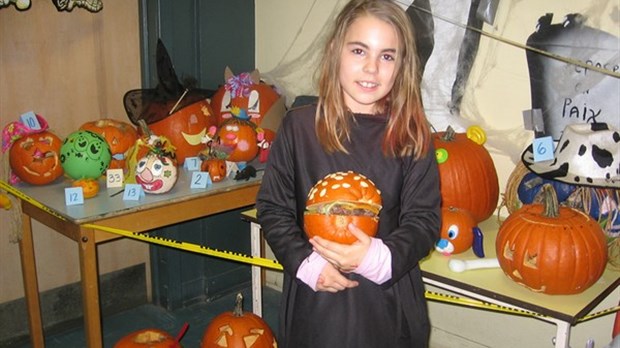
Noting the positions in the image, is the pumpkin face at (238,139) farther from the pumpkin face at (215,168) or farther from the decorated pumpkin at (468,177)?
the decorated pumpkin at (468,177)

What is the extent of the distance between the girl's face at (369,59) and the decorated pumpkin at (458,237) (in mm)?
824

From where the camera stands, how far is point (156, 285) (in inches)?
130

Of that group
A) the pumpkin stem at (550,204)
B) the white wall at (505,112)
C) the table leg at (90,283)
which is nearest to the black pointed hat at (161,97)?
the table leg at (90,283)

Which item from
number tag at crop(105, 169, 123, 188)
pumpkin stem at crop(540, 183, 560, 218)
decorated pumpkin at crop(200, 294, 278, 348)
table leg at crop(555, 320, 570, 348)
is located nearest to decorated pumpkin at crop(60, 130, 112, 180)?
number tag at crop(105, 169, 123, 188)

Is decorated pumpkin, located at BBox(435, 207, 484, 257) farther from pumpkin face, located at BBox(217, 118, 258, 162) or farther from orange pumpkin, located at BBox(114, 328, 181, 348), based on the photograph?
orange pumpkin, located at BBox(114, 328, 181, 348)

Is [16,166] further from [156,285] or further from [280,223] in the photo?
[280,223]

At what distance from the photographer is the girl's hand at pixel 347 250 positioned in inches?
51.8

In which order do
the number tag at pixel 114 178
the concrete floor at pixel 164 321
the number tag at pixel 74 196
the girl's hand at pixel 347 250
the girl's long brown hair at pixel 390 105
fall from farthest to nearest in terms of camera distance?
the concrete floor at pixel 164 321, the number tag at pixel 114 178, the number tag at pixel 74 196, the girl's long brown hair at pixel 390 105, the girl's hand at pixel 347 250

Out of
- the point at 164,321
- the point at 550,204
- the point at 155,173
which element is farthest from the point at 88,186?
the point at 550,204

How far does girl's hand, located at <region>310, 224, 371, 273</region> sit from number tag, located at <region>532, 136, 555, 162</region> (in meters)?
1.15

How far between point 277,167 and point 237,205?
1104 mm

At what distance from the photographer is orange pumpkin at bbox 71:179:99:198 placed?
2.29m

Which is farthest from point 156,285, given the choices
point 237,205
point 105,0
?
point 105,0

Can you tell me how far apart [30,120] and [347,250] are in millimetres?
1768
